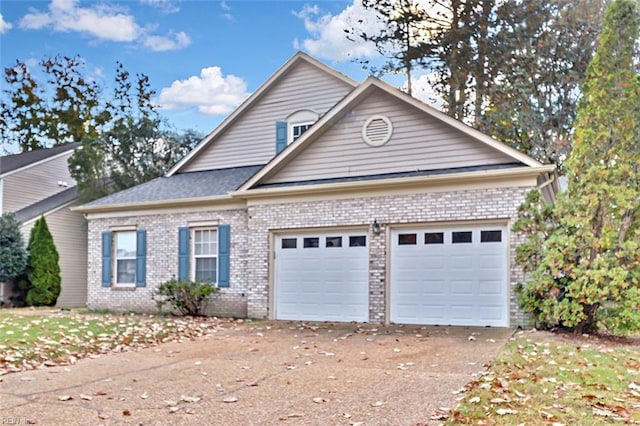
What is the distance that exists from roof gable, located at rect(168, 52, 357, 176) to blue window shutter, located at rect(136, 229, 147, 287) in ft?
11.4

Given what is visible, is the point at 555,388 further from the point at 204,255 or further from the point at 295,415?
the point at 204,255

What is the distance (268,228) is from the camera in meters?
13.0

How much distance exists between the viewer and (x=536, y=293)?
9992 millimetres

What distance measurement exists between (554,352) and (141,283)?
410 inches

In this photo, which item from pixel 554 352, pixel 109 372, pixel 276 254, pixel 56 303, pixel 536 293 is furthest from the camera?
pixel 56 303

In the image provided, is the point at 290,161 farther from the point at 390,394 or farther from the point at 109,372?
the point at 390,394

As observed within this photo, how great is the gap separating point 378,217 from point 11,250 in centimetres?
1269

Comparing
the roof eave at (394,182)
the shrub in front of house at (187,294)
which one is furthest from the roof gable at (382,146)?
the shrub in front of house at (187,294)

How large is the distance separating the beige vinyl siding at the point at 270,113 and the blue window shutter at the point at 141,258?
3.48 m

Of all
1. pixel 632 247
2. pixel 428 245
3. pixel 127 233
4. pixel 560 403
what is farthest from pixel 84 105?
pixel 560 403

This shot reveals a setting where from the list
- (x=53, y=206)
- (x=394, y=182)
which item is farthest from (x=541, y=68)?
(x=53, y=206)

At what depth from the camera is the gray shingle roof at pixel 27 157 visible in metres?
21.8

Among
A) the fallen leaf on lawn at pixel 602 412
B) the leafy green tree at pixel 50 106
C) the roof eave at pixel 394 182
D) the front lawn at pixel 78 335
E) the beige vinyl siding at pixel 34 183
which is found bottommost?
the front lawn at pixel 78 335

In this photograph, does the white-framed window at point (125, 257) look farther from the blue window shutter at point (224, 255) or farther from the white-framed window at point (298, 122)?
the white-framed window at point (298, 122)
